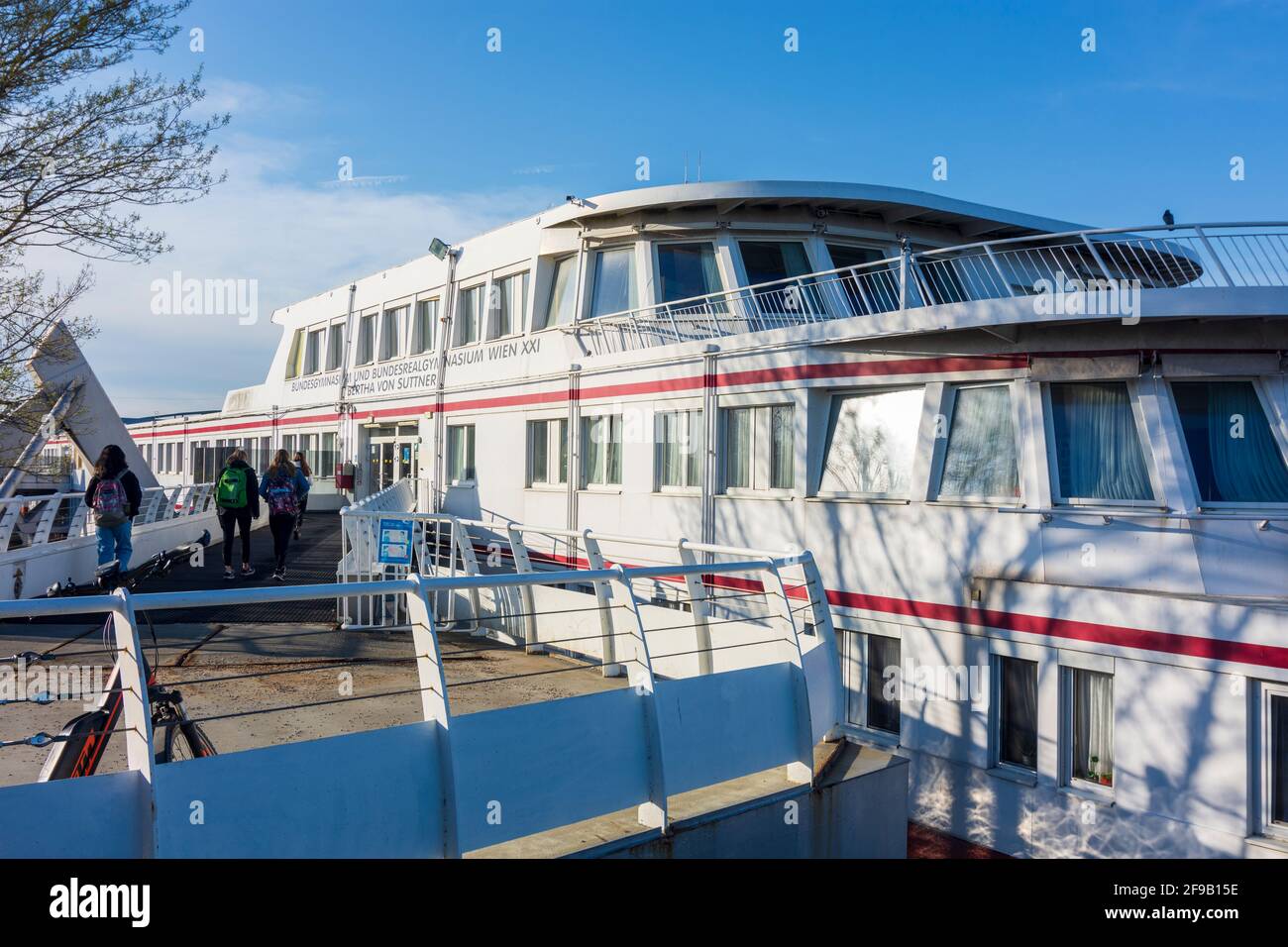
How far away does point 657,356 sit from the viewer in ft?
43.8

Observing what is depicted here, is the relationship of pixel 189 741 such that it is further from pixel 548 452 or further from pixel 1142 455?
pixel 548 452

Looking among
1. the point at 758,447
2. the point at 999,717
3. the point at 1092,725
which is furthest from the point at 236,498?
the point at 1092,725

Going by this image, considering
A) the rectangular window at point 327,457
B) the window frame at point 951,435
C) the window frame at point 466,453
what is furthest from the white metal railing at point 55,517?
the window frame at point 951,435

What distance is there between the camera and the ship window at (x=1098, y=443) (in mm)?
8906

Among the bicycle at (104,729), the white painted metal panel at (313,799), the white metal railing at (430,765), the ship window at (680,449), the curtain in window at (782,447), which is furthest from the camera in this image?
the ship window at (680,449)

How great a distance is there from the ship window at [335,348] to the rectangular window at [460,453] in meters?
7.94

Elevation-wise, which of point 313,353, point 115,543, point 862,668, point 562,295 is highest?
→ point 313,353

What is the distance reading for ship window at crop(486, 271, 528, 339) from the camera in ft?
57.8

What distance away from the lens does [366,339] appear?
24.3m

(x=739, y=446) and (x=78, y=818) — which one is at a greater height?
(x=739, y=446)

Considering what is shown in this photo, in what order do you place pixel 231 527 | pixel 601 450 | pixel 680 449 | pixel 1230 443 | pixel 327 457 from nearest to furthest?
pixel 1230 443
pixel 680 449
pixel 231 527
pixel 601 450
pixel 327 457

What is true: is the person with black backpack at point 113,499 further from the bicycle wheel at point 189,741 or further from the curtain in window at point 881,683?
the curtain in window at point 881,683

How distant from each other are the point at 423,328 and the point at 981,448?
14.7m

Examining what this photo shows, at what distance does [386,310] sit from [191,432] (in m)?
16.6
